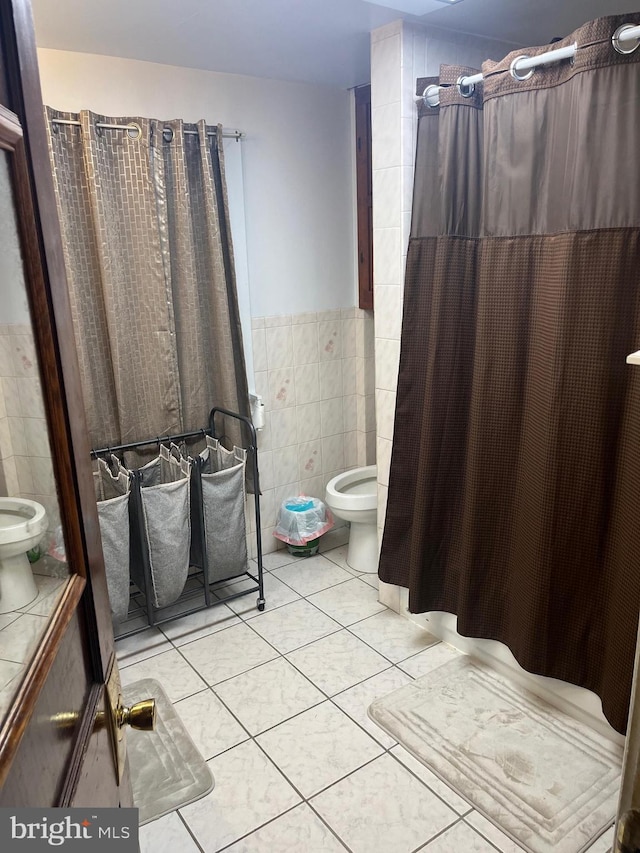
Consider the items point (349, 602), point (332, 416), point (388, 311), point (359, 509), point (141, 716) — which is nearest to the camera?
point (141, 716)

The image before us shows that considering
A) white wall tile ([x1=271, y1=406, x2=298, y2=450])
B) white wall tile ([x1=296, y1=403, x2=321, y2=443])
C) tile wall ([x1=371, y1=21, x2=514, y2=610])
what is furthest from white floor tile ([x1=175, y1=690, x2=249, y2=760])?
white wall tile ([x1=296, y1=403, x2=321, y2=443])

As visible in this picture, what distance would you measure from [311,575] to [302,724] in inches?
40.8

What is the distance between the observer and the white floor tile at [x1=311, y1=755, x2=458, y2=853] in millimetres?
1736

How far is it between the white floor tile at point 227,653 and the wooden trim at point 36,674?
181 cm

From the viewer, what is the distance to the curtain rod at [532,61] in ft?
5.27

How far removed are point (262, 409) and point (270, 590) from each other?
0.87 m

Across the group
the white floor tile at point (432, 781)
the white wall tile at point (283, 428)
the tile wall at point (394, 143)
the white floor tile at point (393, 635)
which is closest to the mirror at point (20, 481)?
the white floor tile at point (432, 781)

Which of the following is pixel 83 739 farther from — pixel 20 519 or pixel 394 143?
pixel 394 143

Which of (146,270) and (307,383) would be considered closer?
(146,270)

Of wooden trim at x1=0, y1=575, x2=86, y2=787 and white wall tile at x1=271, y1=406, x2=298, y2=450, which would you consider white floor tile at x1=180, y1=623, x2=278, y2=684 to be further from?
wooden trim at x1=0, y1=575, x2=86, y2=787

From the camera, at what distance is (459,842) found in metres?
1.73

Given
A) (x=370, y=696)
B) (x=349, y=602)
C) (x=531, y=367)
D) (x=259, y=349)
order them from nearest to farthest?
(x=531, y=367), (x=370, y=696), (x=349, y=602), (x=259, y=349)

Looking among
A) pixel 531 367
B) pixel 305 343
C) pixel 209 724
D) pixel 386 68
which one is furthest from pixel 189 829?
pixel 386 68

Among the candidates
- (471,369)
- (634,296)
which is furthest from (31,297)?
(471,369)
